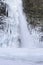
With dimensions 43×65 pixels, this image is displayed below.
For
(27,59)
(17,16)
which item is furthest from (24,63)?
(17,16)

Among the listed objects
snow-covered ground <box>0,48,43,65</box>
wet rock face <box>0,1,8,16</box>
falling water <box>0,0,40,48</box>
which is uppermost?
snow-covered ground <box>0,48,43,65</box>

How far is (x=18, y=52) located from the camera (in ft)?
2.04

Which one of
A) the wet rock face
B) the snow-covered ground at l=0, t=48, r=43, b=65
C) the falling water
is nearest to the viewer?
the snow-covered ground at l=0, t=48, r=43, b=65

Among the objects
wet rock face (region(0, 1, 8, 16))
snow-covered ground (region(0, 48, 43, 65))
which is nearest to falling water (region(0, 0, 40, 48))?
wet rock face (region(0, 1, 8, 16))

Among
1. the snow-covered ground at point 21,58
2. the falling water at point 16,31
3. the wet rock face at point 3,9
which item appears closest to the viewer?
the snow-covered ground at point 21,58

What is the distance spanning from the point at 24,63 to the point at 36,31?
7.59 ft

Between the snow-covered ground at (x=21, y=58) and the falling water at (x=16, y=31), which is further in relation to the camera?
the falling water at (x=16, y=31)

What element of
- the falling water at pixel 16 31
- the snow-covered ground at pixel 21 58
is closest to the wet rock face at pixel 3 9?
the falling water at pixel 16 31

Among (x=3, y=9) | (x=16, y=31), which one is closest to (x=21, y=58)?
(x=16, y=31)

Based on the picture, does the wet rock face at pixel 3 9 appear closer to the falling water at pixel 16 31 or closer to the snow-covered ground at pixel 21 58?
the falling water at pixel 16 31

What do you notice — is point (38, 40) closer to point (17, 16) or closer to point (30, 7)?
point (17, 16)

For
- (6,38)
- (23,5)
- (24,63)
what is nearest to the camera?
(24,63)

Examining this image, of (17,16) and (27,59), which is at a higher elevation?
(27,59)

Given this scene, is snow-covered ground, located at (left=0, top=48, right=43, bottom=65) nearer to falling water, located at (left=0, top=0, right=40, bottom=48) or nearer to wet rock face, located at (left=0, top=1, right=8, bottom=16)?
falling water, located at (left=0, top=0, right=40, bottom=48)
